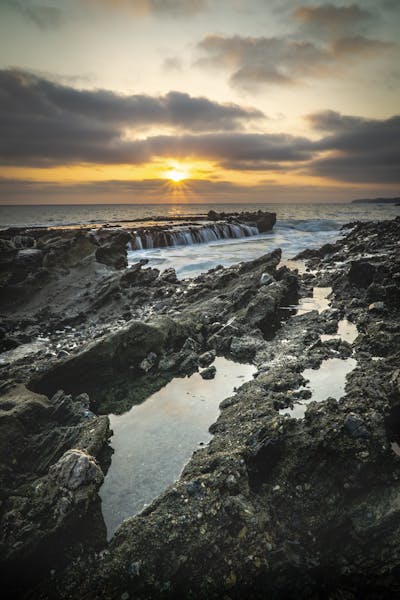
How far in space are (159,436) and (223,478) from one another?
2.09m

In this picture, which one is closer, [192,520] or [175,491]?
[192,520]

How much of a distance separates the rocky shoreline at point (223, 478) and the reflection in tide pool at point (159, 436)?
31cm

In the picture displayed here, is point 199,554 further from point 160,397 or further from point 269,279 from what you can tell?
point 269,279

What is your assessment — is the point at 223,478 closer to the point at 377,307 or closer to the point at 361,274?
the point at 377,307

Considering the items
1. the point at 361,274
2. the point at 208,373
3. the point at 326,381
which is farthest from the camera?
the point at 361,274

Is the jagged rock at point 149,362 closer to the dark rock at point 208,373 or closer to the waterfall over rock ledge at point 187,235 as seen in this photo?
the dark rock at point 208,373

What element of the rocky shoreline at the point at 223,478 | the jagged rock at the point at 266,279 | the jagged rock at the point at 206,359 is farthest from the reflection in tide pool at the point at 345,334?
the jagged rock at the point at 266,279

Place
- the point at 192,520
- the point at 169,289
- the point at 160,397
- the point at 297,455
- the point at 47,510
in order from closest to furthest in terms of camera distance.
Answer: the point at 192,520, the point at 47,510, the point at 297,455, the point at 160,397, the point at 169,289

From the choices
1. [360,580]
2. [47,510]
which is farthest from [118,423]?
[360,580]

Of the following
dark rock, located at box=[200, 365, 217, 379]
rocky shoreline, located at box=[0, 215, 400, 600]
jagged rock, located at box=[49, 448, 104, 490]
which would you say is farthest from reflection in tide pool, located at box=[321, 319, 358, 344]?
jagged rock, located at box=[49, 448, 104, 490]

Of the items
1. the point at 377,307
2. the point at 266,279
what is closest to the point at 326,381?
the point at 377,307

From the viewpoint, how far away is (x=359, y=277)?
1509cm

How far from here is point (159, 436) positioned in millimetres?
6492

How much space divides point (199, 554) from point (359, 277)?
45.6ft
